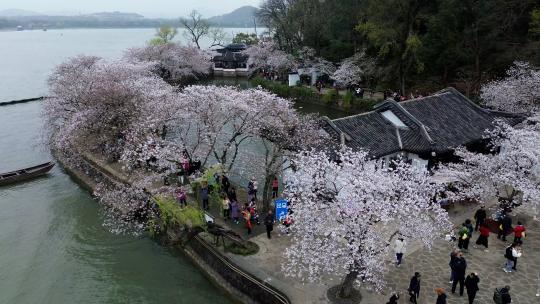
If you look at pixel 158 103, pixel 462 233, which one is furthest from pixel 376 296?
pixel 158 103

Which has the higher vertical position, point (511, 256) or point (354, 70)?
point (354, 70)

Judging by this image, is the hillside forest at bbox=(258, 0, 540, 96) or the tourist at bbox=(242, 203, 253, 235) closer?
the tourist at bbox=(242, 203, 253, 235)

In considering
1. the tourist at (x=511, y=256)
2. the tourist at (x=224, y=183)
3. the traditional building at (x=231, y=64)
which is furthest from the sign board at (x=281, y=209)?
the traditional building at (x=231, y=64)

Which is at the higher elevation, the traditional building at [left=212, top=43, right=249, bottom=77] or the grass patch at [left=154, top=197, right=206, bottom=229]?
the traditional building at [left=212, top=43, right=249, bottom=77]

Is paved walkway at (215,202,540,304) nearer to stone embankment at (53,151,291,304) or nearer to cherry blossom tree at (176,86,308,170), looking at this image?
stone embankment at (53,151,291,304)

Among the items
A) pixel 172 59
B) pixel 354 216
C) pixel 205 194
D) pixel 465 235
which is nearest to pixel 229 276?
pixel 205 194

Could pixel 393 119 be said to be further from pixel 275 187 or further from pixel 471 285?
pixel 471 285

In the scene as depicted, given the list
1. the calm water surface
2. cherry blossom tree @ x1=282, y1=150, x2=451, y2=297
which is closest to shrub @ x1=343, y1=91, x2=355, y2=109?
the calm water surface
